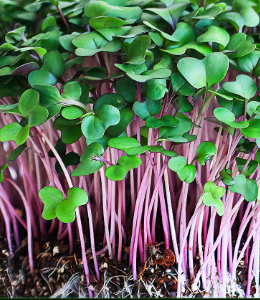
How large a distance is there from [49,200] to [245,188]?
0.42 m

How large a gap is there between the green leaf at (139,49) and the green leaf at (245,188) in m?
0.33

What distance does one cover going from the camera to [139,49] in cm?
61

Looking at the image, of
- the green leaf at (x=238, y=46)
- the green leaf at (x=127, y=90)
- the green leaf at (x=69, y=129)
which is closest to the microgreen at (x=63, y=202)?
the green leaf at (x=69, y=129)

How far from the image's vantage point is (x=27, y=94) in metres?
0.60

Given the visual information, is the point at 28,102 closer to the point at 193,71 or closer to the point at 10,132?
the point at 10,132

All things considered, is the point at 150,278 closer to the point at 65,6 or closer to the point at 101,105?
the point at 101,105

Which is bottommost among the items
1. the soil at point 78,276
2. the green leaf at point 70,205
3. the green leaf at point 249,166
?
the soil at point 78,276

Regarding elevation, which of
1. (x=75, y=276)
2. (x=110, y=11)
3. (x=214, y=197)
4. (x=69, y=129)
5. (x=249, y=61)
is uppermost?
(x=110, y=11)

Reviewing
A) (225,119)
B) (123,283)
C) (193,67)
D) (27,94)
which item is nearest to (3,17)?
(27,94)

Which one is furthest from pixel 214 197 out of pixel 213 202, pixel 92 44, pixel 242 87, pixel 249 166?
pixel 92 44

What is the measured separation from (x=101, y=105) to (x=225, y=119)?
0.86 ft

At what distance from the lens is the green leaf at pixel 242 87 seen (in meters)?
0.60

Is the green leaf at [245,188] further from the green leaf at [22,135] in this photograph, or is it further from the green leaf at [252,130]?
the green leaf at [22,135]

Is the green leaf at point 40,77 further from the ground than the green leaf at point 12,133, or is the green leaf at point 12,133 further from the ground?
the green leaf at point 40,77
